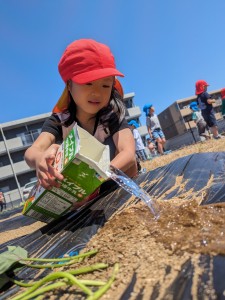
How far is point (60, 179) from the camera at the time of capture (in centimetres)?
105

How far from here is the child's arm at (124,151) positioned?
1.47m

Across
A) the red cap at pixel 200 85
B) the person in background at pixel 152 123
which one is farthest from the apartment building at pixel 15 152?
the red cap at pixel 200 85

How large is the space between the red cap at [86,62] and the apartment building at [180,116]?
1164 inches

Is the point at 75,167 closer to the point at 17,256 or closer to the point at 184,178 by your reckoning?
the point at 17,256

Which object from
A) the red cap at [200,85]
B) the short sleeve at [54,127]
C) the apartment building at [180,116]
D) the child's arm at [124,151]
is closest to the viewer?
the child's arm at [124,151]

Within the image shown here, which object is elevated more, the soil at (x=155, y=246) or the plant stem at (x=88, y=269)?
the plant stem at (x=88, y=269)

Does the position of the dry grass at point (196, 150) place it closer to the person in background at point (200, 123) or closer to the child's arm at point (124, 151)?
the child's arm at point (124, 151)

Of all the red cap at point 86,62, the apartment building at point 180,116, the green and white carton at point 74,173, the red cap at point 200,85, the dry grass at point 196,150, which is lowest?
the dry grass at point 196,150

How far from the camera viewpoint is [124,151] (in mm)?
Result: 1553

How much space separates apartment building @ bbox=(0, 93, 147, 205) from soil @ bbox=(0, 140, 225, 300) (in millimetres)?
20679

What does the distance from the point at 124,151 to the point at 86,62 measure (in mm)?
496

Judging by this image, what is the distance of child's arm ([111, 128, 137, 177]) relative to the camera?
4.84 feet

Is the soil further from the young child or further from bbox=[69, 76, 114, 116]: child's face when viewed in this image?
bbox=[69, 76, 114, 116]: child's face

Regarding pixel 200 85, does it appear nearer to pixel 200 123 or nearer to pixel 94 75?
pixel 200 123
